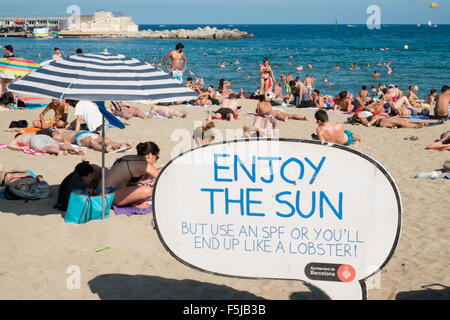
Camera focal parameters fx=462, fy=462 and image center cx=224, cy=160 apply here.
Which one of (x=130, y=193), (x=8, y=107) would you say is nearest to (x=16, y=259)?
(x=130, y=193)

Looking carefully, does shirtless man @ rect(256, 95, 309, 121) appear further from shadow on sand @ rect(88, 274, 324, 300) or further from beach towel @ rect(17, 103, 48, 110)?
shadow on sand @ rect(88, 274, 324, 300)

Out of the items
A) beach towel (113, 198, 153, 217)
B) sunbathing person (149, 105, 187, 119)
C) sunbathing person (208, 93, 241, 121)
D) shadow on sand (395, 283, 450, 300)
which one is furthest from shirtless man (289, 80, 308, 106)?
shadow on sand (395, 283, 450, 300)

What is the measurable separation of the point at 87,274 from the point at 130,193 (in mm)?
1743

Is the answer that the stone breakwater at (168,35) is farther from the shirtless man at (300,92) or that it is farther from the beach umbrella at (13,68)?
the beach umbrella at (13,68)

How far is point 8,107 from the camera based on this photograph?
13.4 metres

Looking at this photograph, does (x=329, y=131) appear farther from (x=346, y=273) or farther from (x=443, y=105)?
(x=346, y=273)

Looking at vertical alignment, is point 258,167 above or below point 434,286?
above

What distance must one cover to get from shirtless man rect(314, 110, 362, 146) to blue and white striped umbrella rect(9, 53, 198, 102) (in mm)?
4332

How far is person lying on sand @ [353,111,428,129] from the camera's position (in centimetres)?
1241

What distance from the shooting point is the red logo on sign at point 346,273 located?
2598 millimetres

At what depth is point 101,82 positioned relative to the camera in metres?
4.67

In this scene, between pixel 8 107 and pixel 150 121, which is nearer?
pixel 150 121

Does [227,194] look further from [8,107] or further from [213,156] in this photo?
[8,107]

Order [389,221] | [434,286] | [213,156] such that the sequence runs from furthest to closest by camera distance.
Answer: [434,286], [213,156], [389,221]
